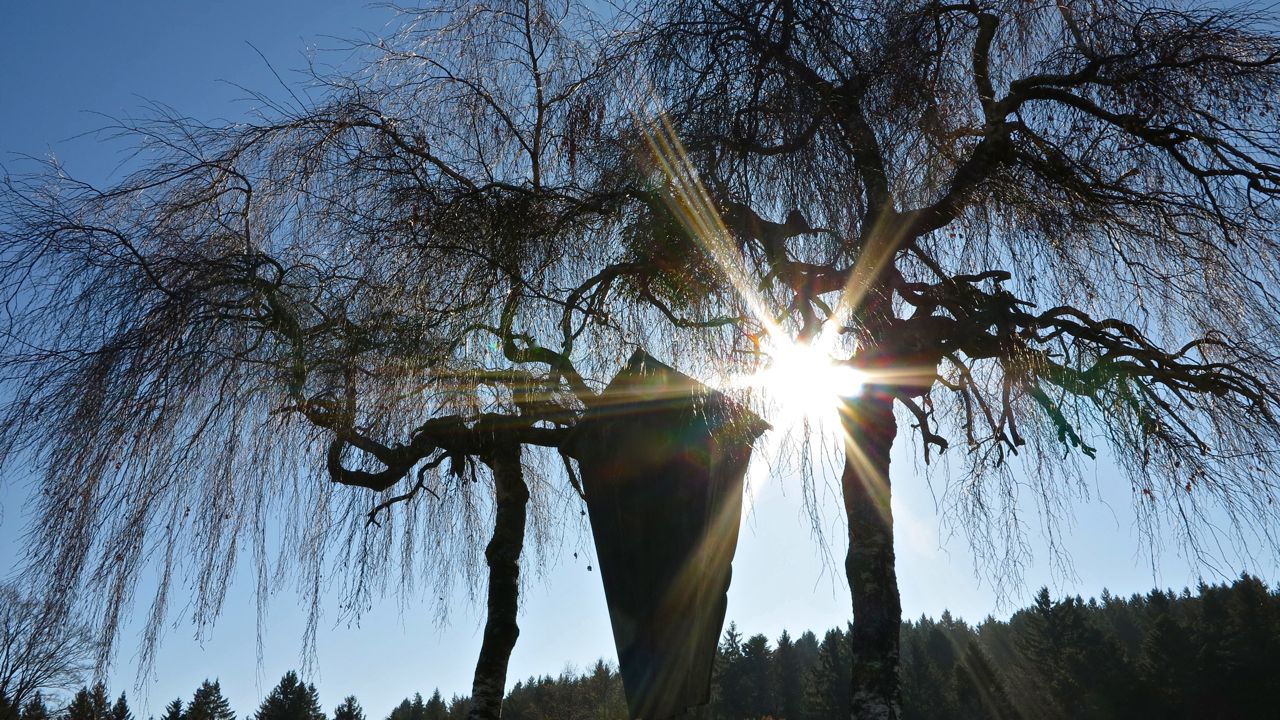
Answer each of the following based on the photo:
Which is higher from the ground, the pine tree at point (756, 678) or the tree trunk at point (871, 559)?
the pine tree at point (756, 678)

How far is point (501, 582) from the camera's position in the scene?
5.11 meters

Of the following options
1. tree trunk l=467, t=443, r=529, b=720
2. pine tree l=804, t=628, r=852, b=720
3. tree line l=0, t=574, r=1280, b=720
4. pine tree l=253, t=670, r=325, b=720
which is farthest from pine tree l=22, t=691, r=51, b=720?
pine tree l=804, t=628, r=852, b=720

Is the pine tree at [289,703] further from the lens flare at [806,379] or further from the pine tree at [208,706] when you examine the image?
the lens flare at [806,379]

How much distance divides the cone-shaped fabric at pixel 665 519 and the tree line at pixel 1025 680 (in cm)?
2298

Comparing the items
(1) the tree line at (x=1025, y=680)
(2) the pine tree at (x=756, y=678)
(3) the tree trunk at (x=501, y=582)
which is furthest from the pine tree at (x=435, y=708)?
(3) the tree trunk at (x=501, y=582)

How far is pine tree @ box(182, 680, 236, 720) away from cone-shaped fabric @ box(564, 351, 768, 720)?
37.1m

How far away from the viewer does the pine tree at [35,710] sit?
70.1 feet

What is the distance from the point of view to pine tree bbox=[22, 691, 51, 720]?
21361mm

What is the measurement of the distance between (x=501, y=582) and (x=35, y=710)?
81.3ft

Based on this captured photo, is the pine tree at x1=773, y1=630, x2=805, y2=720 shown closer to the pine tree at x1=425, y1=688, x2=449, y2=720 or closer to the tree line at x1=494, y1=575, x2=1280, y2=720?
the tree line at x1=494, y1=575, x2=1280, y2=720

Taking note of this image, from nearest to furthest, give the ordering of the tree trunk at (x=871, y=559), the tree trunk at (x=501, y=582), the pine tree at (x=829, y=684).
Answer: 1. the tree trunk at (x=871, y=559)
2. the tree trunk at (x=501, y=582)
3. the pine tree at (x=829, y=684)

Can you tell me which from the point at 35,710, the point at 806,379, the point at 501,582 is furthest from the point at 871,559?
the point at 35,710

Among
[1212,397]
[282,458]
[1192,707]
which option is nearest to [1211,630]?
[1192,707]

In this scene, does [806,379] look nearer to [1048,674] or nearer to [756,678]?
[1048,674]
